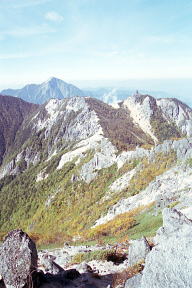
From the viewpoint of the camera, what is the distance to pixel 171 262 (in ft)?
49.8

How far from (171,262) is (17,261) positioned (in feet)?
39.9

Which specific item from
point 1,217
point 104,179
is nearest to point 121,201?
point 104,179

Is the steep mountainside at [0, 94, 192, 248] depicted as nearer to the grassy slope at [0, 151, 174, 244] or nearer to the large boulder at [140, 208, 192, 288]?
the grassy slope at [0, 151, 174, 244]

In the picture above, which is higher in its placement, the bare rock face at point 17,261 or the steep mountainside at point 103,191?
the bare rock face at point 17,261

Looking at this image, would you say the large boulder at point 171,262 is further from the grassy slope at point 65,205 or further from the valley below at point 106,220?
the grassy slope at point 65,205

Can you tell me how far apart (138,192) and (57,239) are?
90.4 feet

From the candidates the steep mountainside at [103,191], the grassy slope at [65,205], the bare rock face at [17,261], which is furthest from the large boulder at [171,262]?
the grassy slope at [65,205]

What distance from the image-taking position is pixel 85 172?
140625mm

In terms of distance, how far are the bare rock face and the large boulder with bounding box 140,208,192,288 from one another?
942cm

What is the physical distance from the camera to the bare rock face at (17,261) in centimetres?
2084

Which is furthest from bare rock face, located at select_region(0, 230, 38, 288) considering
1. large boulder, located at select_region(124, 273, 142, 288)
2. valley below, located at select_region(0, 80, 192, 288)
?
large boulder, located at select_region(124, 273, 142, 288)

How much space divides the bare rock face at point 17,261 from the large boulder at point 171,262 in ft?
30.9

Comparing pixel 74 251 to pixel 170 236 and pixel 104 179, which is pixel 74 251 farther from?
pixel 104 179

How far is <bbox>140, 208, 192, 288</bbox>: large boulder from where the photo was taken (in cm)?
1443
